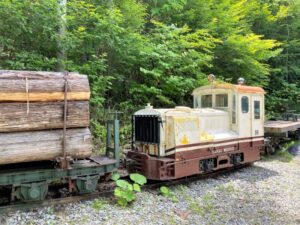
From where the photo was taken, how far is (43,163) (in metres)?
6.57

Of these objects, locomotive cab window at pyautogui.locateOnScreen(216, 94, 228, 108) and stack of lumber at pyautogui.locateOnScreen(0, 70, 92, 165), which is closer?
stack of lumber at pyautogui.locateOnScreen(0, 70, 92, 165)

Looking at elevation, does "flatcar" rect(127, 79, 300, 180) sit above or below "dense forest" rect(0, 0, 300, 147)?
below

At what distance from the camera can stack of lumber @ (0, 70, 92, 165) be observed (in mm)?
5500

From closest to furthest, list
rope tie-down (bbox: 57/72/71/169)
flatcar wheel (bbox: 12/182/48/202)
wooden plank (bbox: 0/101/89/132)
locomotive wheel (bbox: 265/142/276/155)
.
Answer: wooden plank (bbox: 0/101/89/132) → flatcar wheel (bbox: 12/182/48/202) → rope tie-down (bbox: 57/72/71/169) → locomotive wheel (bbox: 265/142/276/155)

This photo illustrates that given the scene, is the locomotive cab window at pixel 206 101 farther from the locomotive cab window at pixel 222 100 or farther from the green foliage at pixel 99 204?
the green foliage at pixel 99 204

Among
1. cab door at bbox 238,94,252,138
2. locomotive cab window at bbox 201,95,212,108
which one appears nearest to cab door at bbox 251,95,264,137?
cab door at bbox 238,94,252,138

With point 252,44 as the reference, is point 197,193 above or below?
below

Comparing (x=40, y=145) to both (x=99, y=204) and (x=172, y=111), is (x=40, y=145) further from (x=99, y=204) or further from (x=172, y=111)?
(x=172, y=111)

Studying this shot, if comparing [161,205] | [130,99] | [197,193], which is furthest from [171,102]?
[161,205]

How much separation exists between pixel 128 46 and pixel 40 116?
566 cm

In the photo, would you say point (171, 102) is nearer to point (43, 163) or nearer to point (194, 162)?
point (194, 162)

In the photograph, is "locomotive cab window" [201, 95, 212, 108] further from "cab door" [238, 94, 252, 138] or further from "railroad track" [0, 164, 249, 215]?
"railroad track" [0, 164, 249, 215]

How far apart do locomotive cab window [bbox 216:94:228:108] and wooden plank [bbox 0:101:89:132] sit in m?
5.10

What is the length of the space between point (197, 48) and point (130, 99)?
4119 millimetres
